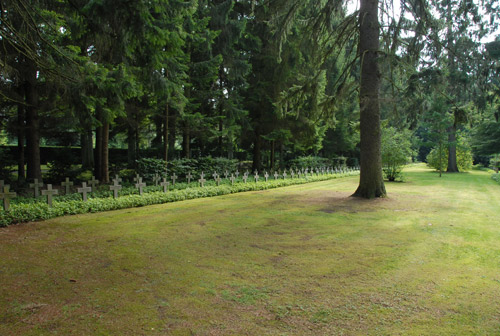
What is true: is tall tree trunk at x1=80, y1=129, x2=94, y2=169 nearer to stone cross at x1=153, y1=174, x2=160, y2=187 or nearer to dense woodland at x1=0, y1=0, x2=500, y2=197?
dense woodland at x1=0, y1=0, x2=500, y2=197

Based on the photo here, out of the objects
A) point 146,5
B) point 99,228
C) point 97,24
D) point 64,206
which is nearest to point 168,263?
point 99,228

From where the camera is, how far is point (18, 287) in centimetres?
396

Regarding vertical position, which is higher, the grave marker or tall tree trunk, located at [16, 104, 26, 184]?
tall tree trunk, located at [16, 104, 26, 184]

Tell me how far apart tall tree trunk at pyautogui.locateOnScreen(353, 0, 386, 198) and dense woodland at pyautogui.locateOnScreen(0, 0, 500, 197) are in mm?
42

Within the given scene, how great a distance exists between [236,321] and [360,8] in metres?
13.3

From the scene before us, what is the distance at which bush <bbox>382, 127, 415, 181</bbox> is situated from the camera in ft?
70.5

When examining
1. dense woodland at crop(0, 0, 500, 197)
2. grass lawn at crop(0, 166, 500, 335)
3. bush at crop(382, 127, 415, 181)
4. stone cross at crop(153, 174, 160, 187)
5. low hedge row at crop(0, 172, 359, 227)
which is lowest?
grass lawn at crop(0, 166, 500, 335)

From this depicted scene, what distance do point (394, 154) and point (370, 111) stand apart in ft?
34.8

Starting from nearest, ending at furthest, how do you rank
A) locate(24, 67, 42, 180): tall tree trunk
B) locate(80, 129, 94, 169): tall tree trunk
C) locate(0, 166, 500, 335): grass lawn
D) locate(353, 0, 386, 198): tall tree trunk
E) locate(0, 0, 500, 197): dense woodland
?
locate(0, 166, 500, 335): grass lawn, locate(0, 0, 500, 197): dense woodland, locate(353, 0, 386, 198): tall tree trunk, locate(24, 67, 42, 180): tall tree trunk, locate(80, 129, 94, 169): tall tree trunk

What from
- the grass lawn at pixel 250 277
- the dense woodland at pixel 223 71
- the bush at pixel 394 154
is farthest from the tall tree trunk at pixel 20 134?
the bush at pixel 394 154

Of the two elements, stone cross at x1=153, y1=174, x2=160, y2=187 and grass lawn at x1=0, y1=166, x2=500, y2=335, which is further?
stone cross at x1=153, y1=174, x2=160, y2=187

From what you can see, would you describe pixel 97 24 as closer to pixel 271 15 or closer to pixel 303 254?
pixel 303 254

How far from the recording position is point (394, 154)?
70.4ft

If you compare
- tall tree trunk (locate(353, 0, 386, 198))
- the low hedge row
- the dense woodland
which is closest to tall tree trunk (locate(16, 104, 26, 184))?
the dense woodland
